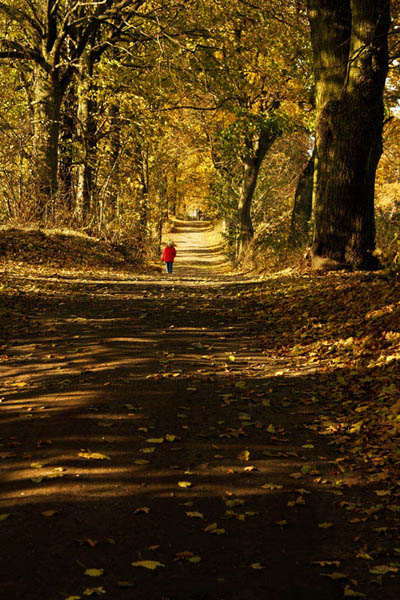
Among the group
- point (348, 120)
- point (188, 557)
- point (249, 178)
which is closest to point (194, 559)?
point (188, 557)

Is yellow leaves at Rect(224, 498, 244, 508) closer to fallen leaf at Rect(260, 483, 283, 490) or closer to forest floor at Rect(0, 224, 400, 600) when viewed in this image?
forest floor at Rect(0, 224, 400, 600)

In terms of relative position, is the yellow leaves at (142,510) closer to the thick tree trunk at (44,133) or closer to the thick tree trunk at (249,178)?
the thick tree trunk at (44,133)

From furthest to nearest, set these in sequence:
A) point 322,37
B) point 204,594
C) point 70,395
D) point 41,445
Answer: point 322,37
point 70,395
point 41,445
point 204,594

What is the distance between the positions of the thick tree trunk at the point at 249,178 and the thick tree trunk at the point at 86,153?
649cm

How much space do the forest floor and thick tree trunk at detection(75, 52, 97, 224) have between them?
13296 millimetres

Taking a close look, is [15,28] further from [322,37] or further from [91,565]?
[91,565]

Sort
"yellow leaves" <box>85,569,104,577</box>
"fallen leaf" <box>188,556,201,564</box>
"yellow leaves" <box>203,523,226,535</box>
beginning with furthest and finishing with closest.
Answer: "yellow leaves" <box>203,523,226,535</box>, "fallen leaf" <box>188,556,201,564</box>, "yellow leaves" <box>85,569,104,577</box>

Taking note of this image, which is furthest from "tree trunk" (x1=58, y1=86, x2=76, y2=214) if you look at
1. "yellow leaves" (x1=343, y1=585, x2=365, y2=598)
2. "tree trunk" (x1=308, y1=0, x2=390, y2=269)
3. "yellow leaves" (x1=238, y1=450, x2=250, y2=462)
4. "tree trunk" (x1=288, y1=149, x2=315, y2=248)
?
"yellow leaves" (x1=343, y1=585, x2=365, y2=598)

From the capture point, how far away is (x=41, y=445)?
209 inches

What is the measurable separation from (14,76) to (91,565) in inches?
1030

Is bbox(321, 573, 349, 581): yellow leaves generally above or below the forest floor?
below

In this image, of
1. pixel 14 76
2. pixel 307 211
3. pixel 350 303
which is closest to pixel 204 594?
pixel 350 303

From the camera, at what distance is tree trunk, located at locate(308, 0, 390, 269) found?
11617mm

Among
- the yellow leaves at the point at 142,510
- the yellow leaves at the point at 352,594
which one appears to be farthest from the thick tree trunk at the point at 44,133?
the yellow leaves at the point at 352,594
